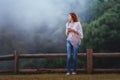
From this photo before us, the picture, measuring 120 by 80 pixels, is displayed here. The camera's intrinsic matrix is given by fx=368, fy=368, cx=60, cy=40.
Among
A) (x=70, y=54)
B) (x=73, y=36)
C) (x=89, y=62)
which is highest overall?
(x=73, y=36)

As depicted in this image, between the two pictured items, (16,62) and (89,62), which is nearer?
(89,62)

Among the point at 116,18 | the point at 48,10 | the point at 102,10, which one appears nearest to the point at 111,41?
the point at 116,18

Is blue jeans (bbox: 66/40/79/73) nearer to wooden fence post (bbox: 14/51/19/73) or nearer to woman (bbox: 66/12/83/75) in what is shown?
woman (bbox: 66/12/83/75)

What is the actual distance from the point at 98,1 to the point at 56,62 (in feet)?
12.4

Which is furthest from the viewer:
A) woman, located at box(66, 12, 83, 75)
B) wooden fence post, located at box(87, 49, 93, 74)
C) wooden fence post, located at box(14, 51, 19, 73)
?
wooden fence post, located at box(14, 51, 19, 73)

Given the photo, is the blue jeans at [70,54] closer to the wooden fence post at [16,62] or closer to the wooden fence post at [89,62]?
the wooden fence post at [89,62]

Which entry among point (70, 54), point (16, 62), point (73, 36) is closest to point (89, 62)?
point (70, 54)

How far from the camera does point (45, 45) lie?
1708 cm

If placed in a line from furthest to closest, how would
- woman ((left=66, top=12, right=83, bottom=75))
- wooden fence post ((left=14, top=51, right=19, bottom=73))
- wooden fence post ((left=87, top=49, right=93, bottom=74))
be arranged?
wooden fence post ((left=14, top=51, right=19, bottom=73)), wooden fence post ((left=87, top=49, right=93, bottom=74)), woman ((left=66, top=12, right=83, bottom=75))

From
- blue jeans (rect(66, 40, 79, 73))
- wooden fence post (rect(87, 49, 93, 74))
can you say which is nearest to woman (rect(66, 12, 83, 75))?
blue jeans (rect(66, 40, 79, 73))

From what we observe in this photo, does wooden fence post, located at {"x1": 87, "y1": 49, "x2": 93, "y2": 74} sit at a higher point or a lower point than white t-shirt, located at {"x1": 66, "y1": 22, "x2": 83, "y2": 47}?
lower

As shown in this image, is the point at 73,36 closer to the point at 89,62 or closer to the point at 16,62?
the point at 89,62

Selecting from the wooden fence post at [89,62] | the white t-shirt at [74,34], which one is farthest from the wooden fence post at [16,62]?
the wooden fence post at [89,62]

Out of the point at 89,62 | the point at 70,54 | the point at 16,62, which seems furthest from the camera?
the point at 16,62
